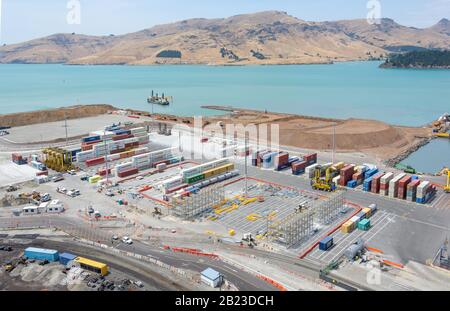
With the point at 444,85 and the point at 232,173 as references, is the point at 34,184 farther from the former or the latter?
the point at 444,85

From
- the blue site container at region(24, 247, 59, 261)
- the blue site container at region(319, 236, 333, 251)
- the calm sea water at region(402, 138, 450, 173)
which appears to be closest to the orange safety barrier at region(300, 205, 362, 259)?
the blue site container at region(319, 236, 333, 251)

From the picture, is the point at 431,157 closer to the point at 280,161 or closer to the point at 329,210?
the point at 280,161

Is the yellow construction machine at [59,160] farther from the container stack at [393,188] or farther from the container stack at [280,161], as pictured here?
the container stack at [393,188]

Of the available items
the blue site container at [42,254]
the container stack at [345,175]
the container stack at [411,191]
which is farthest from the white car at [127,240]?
the container stack at [411,191]

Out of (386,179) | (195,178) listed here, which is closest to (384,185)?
(386,179)

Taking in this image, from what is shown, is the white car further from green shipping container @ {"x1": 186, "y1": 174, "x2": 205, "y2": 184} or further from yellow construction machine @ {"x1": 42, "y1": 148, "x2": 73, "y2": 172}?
yellow construction machine @ {"x1": 42, "y1": 148, "x2": 73, "y2": 172}
